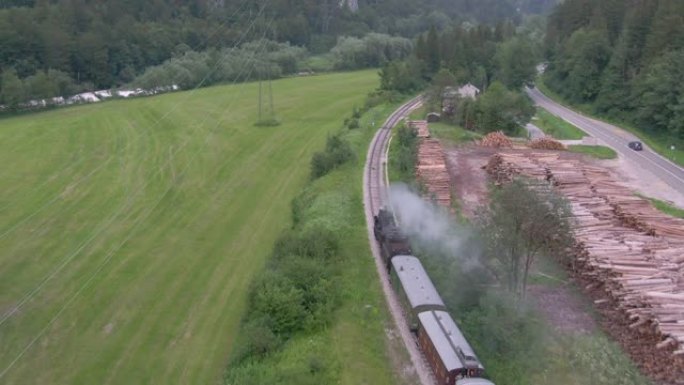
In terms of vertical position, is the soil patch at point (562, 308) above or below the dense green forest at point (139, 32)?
below

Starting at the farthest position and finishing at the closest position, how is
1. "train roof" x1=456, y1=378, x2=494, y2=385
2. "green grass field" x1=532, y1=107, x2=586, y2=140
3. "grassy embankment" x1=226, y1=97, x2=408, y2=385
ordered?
"green grass field" x1=532, y1=107, x2=586, y2=140, "grassy embankment" x1=226, y1=97, x2=408, y2=385, "train roof" x1=456, y1=378, x2=494, y2=385

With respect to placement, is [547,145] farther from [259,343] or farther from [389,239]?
[259,343]

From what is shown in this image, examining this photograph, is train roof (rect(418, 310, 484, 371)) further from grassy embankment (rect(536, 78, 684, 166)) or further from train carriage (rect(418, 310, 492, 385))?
grassy embankment (rect(536, 78, 684, 166))

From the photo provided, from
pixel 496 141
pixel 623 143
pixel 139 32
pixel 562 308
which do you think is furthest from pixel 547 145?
pixel 139 32

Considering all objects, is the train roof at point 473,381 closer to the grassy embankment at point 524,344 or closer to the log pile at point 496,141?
the grassy embankment at point 524,344

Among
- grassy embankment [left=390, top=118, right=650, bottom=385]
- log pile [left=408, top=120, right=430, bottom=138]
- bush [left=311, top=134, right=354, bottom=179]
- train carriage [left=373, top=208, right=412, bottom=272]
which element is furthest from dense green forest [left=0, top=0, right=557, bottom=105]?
grassy embankment [left=390, top=118, right=650, bottom=385]

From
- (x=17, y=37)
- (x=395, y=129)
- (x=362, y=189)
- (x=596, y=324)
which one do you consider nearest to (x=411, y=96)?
(x=395, y=129)

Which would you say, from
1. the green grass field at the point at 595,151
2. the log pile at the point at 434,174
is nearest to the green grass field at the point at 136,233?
the log pile at the point at 434,174
